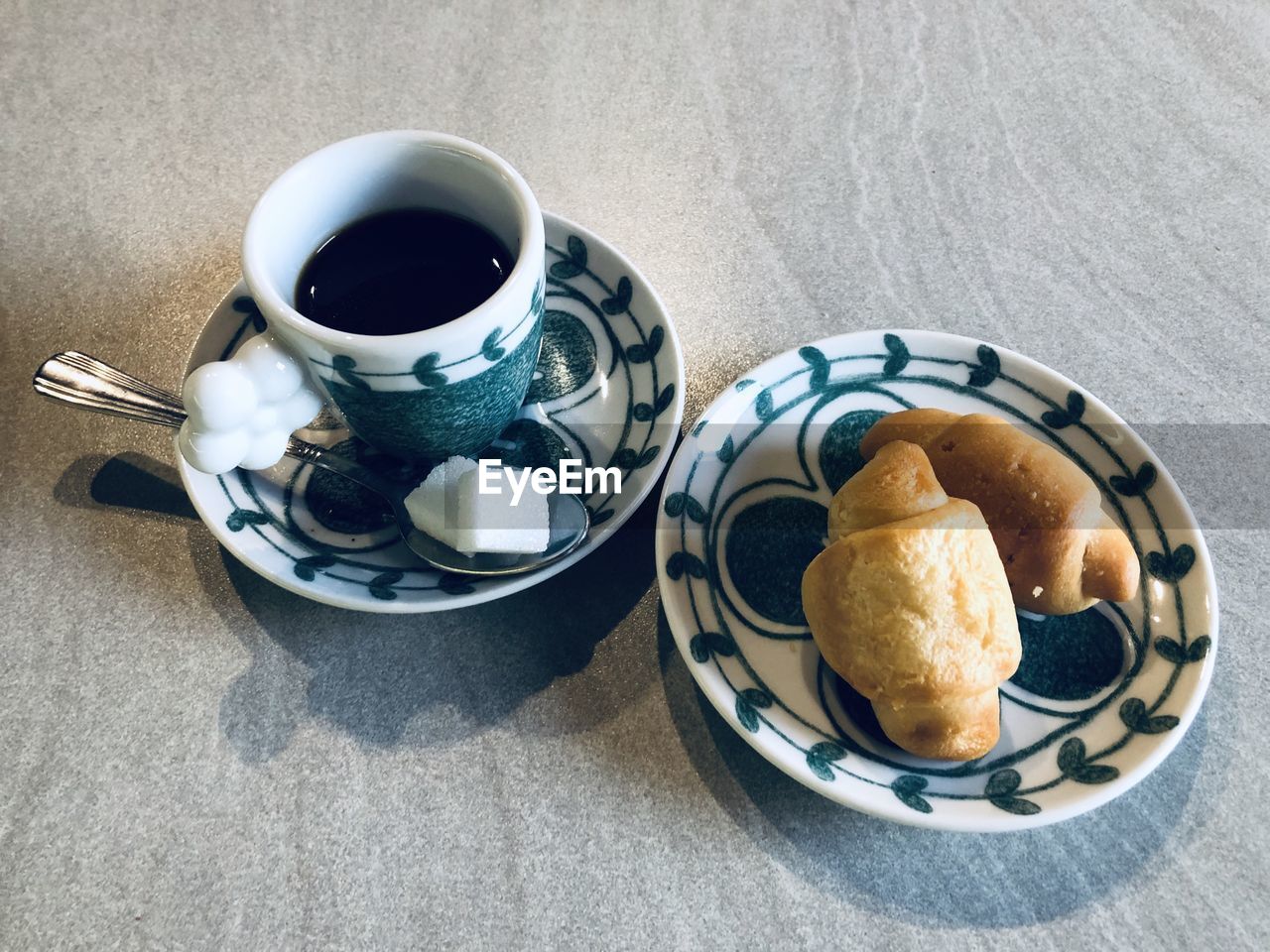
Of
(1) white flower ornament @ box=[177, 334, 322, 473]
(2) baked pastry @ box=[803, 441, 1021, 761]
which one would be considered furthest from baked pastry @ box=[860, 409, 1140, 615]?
(1) white flower ornament @ box=[177, 334, 322, 473]

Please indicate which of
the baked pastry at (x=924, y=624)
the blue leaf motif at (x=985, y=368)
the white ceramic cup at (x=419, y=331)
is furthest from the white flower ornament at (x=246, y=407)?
the blue leaf motif at (x=985, y=368)

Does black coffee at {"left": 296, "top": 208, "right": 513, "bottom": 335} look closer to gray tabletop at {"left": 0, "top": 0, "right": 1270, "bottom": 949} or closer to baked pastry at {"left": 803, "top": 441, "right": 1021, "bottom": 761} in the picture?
gray tabletop at {"left": 0, "top": 0, "right": 1270, "bottom": 949}

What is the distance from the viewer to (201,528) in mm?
735

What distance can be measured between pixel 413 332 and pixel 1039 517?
1.47ft

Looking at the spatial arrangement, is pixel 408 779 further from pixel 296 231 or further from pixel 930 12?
pixel 930 12

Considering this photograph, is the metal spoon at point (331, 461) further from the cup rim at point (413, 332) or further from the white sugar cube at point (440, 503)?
the cup rim at point (413, 332)

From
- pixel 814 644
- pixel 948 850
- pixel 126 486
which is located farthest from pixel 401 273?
pixel 948 850

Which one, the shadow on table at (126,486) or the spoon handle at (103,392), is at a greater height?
the spoon handle at (103,392)

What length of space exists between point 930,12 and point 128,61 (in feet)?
A: 3.04

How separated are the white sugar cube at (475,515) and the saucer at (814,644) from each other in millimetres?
93

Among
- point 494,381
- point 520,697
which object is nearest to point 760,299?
point 494,381

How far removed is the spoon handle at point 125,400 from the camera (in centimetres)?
68

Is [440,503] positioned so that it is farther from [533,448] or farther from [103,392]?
[103,392]

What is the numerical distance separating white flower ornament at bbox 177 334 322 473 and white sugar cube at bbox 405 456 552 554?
0.33 feet
